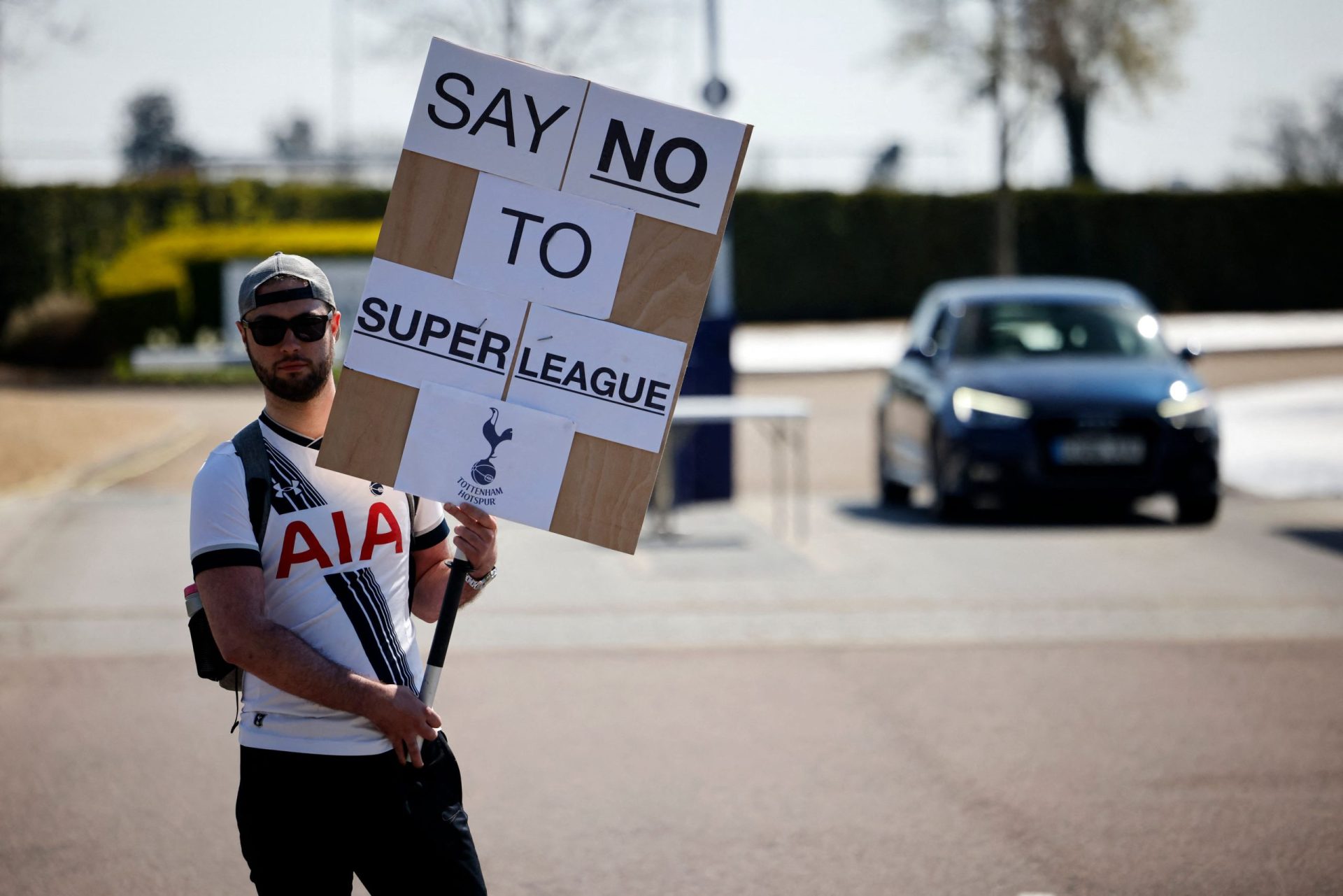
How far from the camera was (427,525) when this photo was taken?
3.48 meters

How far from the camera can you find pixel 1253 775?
599 centimetres

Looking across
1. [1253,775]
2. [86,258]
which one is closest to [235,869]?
[1253,775]

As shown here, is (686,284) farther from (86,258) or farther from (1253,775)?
(86,258)

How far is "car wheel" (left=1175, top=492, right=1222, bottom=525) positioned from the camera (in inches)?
460

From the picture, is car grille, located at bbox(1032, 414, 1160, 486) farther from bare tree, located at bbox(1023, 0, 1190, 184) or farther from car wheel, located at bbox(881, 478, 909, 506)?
bare tree, located at bbox(1023, 0, 1190, 184)

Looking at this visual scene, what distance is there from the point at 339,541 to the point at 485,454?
321 mm

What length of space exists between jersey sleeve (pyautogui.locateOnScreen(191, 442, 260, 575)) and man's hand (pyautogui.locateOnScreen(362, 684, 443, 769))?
34 cm

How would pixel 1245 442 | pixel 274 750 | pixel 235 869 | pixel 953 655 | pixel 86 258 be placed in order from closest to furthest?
pixel 274 750 < pixel 235 869 < pixel 953 655 < pixel 1245 442 < pixel 86 258

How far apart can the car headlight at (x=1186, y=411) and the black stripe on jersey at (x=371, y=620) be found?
9.05 meters

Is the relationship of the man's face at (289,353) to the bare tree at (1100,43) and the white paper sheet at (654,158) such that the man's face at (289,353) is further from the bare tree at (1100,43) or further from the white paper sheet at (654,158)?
the bare tree at (1100,43)

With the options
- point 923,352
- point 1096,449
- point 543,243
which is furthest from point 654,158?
point 923,352

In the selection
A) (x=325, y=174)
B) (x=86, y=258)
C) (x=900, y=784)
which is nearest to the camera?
(x=900, y=784)

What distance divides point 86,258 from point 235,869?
32.5m

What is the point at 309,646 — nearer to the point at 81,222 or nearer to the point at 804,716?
the point at 804,716
